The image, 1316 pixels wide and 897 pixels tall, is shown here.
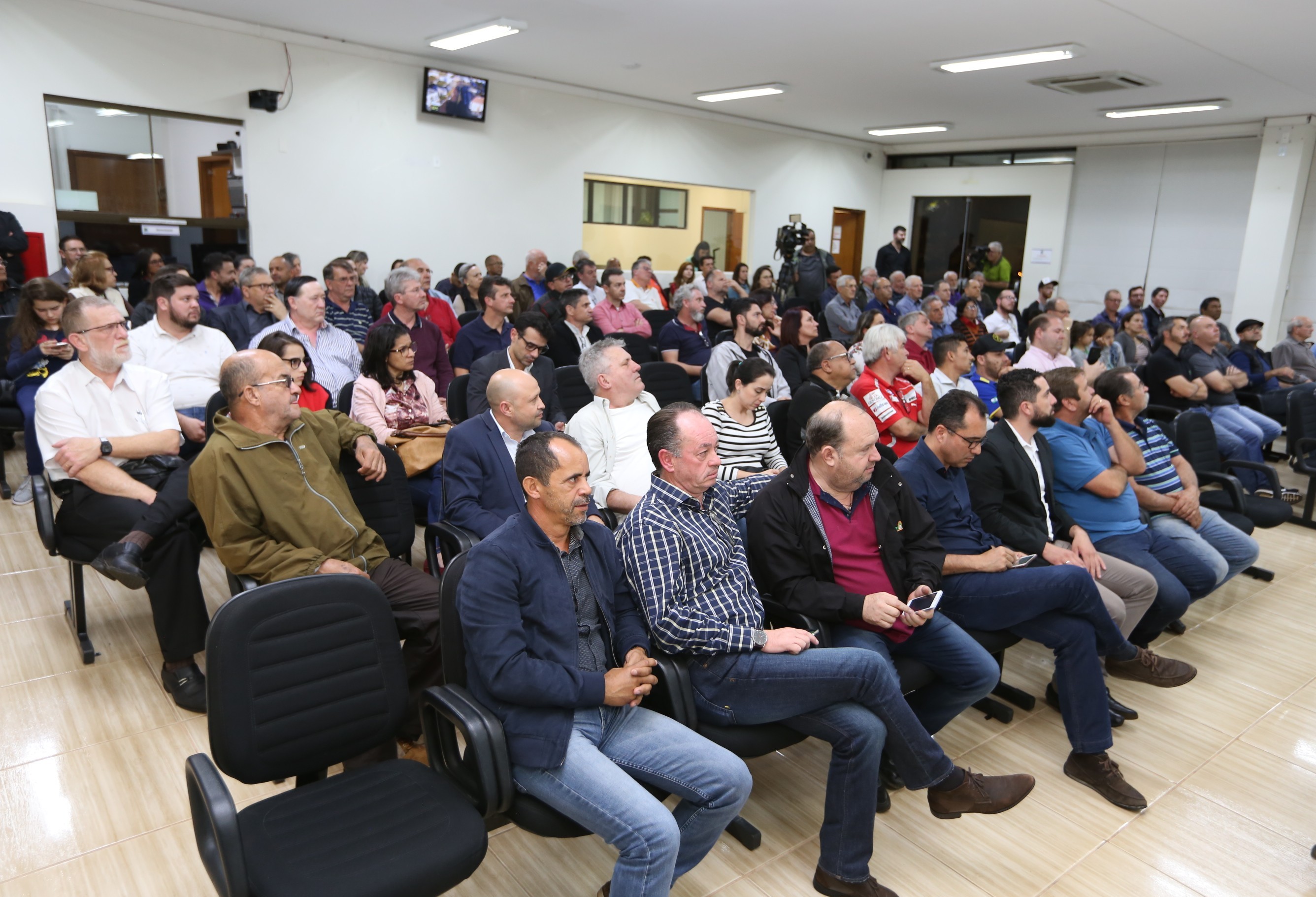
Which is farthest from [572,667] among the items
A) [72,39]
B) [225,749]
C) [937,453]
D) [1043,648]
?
[72,39]

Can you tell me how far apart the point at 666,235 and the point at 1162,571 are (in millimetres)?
9674

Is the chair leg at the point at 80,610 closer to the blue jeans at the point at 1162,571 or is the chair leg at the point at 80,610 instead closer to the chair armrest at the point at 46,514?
the chair armrest at the point at 46,514

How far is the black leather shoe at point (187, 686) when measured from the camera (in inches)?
111

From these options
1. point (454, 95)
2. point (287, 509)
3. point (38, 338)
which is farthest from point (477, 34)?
point (287, 509)

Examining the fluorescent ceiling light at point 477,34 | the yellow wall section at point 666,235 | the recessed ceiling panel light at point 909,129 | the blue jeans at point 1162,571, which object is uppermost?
the recessed ceiling panel light at point 909,129

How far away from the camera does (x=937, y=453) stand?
9.80 ft

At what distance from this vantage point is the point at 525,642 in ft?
6.15

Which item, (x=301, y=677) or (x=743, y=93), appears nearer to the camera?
(x=301, y=677)

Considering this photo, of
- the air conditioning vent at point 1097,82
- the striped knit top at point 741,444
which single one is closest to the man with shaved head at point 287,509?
the striped knit top at point 741,444

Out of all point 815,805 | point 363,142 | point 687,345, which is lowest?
point 815,805

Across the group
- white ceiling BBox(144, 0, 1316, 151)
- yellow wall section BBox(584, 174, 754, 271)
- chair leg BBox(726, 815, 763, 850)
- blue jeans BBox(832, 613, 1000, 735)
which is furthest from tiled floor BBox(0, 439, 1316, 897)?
yellow wall section BBox(584, 174, 754, 271)

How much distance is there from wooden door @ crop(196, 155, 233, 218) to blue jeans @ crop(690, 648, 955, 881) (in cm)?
731

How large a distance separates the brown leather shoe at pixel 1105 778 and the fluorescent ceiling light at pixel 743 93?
8.25 meters

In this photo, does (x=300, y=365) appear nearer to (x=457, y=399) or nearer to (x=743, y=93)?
(x=457, y=399)
